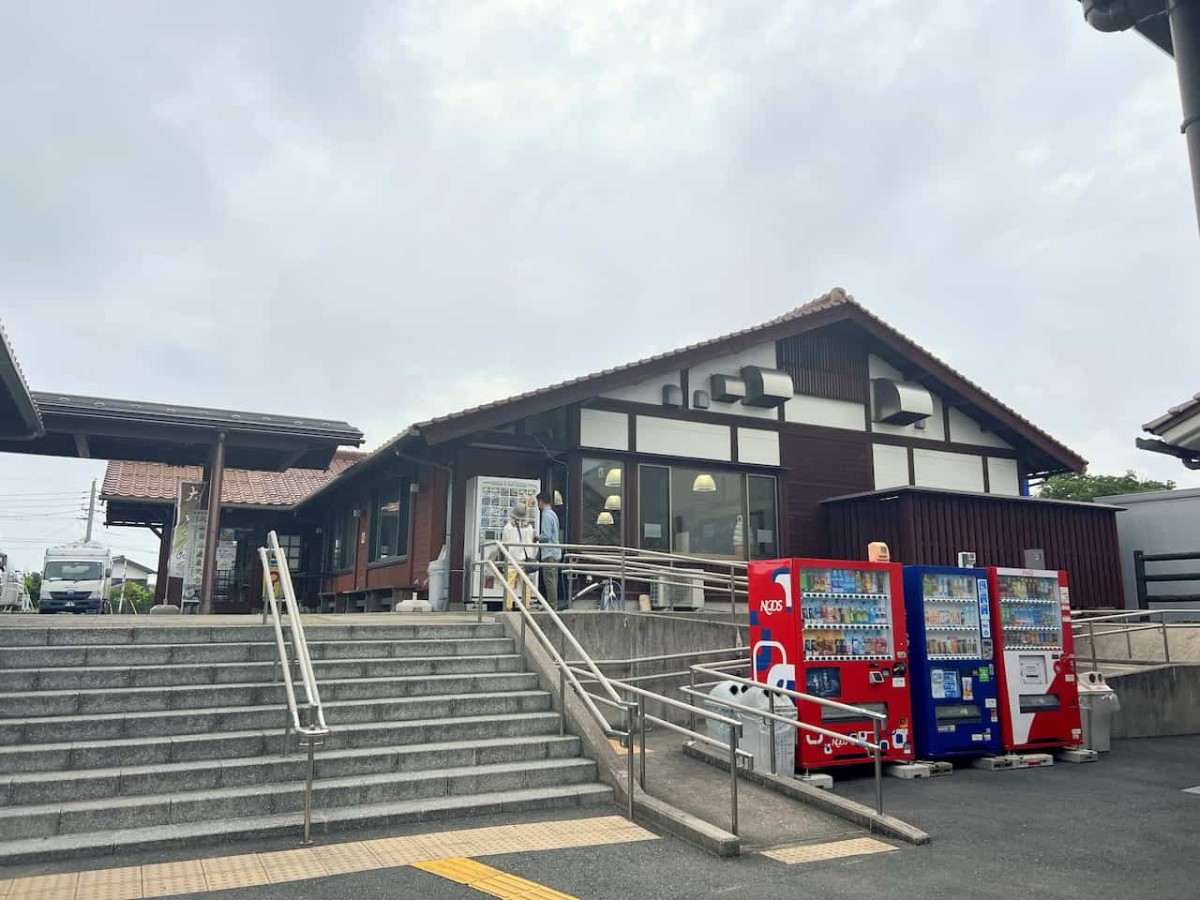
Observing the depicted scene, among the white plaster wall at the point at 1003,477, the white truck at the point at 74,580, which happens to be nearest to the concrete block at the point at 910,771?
the white plaster wall at the point at 1003,477

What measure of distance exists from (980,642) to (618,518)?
21.4 feet

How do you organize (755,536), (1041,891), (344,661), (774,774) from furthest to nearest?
(755,536) < (344,661) < (774,774) < (1041,891)

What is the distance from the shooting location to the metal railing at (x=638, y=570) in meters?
11.3

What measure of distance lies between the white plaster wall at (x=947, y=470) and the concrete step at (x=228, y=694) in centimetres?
1142

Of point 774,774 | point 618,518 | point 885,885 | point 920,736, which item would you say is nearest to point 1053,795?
point 920,736

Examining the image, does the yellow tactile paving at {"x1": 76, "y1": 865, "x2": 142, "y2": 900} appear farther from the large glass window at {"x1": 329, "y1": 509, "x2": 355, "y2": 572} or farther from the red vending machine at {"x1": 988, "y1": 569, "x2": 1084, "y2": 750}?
the large glass window at {"x1": 329, "y1": 509, "x2": 355, "y2": 572}

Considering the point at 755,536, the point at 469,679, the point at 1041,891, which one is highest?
the point at 755,536

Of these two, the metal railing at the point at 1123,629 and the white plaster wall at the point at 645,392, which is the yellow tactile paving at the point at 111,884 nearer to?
the metal railing at the point at 1123,629

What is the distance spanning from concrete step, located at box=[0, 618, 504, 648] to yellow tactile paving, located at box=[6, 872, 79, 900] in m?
2.84

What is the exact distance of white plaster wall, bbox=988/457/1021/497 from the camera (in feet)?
58.7

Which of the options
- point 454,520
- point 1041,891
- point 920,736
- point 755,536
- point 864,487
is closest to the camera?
point 1041,891

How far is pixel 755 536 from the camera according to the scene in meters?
15.6

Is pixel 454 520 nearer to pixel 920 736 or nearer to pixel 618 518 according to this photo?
pixel 618 518

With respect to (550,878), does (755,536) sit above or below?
above
